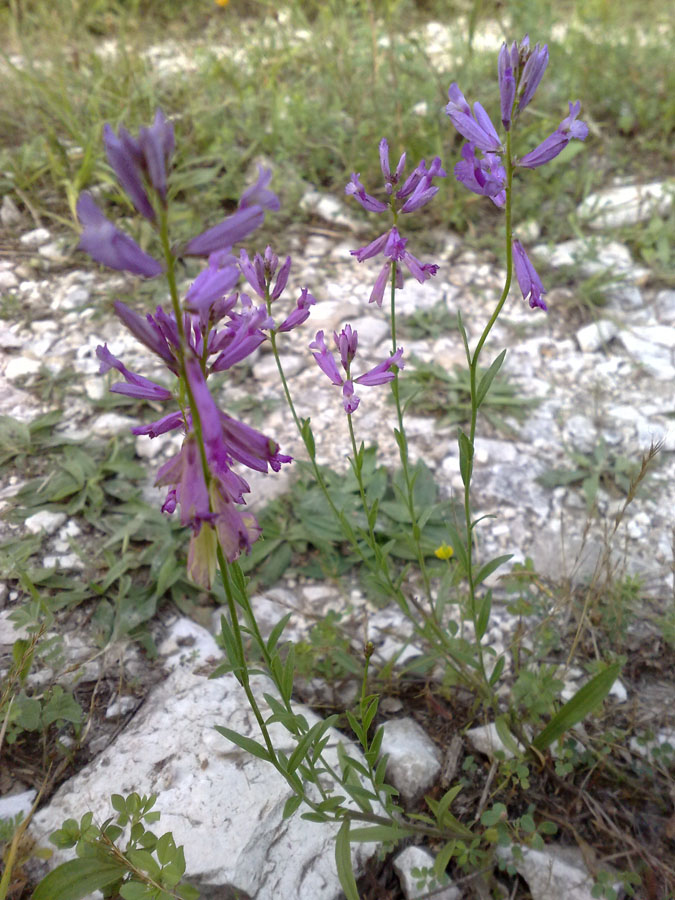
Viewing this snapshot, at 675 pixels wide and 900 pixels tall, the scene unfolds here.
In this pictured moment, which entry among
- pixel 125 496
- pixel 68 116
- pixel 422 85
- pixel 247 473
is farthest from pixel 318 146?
pixel 125 496

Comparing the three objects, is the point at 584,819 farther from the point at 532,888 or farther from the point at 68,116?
the point at 68,116

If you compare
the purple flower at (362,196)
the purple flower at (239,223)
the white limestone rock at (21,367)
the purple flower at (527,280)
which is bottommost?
the white limestone rock at (21,367)

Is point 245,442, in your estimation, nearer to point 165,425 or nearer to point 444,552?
point 165,425

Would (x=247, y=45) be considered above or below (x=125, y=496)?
above

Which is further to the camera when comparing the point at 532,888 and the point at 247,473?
the point at 247,473

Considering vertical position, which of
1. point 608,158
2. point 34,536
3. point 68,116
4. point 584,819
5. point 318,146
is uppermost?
point 68,116

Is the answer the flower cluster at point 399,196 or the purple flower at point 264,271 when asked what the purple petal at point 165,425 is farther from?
the flower cluster at point 399,196

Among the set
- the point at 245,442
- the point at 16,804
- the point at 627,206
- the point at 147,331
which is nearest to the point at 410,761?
the point at 16,804

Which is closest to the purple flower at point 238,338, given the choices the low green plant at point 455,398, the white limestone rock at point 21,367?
the low green plant at point 455,398
